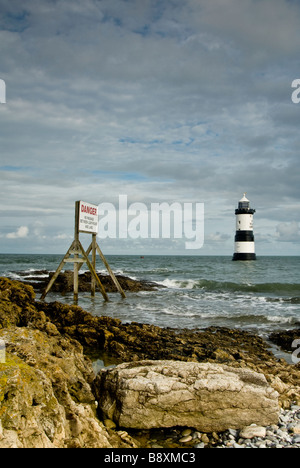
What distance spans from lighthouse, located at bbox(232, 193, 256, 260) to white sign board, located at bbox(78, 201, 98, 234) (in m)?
32.5

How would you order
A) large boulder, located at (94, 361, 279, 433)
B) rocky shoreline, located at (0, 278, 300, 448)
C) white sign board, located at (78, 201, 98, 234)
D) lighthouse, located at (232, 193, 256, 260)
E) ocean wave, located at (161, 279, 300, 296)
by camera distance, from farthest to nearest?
lighthouse, located at (232, 193, 256, 260) < ocean wave, located at (161, 279, 300, 296) < white sign board, located at (78, 201, 98, 234) < large boulder, located at (94, 361, 279, 433) < rocky shoreline, located at (0, 278, 300, 448)

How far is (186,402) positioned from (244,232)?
146ft

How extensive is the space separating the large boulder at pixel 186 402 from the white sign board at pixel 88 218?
1192 cm

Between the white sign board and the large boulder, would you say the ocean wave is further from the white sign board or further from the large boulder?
the large boulder

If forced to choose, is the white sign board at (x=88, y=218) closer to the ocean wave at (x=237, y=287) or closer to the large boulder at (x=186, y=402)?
the ocean wave at (x=237, y=287)

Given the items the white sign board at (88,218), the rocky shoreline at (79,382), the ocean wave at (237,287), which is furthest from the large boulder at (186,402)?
the ocean wave at (237,287)

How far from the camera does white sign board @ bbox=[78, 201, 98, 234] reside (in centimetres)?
1637

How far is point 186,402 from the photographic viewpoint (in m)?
4.73

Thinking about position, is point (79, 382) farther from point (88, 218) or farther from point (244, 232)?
point (244, 232)

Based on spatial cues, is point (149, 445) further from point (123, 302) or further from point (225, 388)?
point (123, 302)

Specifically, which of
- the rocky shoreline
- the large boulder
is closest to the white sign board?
the rocky shoreline
